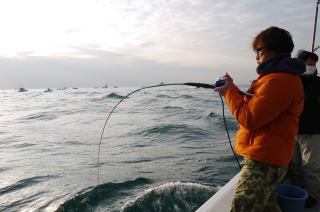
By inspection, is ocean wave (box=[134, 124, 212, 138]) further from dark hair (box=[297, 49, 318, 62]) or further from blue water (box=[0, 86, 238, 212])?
dark hair (box=[297, 49, 318, 62])

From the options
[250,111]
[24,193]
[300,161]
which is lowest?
[24,193]

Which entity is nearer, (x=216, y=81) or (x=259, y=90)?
(x=259, y=90)

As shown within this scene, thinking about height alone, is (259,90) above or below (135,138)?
above

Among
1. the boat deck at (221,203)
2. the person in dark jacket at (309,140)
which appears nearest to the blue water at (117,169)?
the boat deck at (221,203)

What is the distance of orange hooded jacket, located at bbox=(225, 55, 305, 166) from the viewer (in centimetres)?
180

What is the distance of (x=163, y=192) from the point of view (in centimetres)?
531

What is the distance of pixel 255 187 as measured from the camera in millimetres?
2027

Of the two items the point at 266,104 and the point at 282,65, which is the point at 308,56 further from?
the point at 266,104

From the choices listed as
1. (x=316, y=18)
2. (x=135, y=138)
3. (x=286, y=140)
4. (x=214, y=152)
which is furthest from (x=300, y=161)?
(x=135, y=138)

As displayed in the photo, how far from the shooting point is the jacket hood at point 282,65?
185 centimetres

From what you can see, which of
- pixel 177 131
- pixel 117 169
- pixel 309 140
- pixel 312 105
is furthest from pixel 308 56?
pixel 177 131

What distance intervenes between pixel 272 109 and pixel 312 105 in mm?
1633

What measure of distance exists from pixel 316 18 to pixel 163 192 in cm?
493

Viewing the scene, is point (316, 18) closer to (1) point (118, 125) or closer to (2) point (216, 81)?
(2) point (216, 81)
